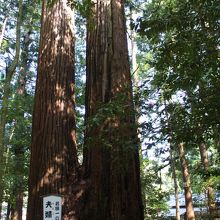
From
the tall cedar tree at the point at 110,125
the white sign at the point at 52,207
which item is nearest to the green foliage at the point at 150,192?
the tall cedar tree at the point at 110,125

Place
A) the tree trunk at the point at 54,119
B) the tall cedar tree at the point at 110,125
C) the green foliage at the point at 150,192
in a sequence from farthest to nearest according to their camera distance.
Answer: the green foliage at the point at 150,192, the tree trunk at the point at 54,119, the tall cedar tree at the point at 110,125

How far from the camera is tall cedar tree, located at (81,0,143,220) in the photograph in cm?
411

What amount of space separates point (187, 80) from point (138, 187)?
177 centimetres

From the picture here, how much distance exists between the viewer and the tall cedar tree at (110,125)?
4105 mm

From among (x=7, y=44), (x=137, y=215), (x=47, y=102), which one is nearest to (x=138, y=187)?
(x=137, y=215)

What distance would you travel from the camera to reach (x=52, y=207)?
14.7ft

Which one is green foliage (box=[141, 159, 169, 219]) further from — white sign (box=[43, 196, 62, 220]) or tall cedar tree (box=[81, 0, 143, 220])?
white sign (box=[43, 196, 62, 220])

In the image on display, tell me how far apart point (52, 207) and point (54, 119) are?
131 centimetres

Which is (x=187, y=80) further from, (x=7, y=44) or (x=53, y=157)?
(x=7, y=44)

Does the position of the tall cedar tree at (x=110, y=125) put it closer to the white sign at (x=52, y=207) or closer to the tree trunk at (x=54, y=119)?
the tree trunk at (x=54, y=119)

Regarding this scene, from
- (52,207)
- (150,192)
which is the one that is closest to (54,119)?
(52,207)

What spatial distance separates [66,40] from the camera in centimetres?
609

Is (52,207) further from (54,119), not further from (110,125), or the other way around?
(54,119)

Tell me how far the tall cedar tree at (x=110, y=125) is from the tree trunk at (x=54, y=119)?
268 mm
